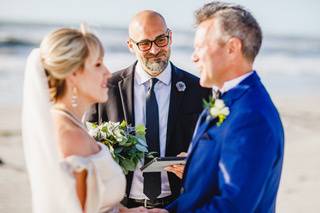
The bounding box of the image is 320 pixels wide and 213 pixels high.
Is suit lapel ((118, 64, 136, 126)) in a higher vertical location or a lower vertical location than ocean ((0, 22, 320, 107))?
higher

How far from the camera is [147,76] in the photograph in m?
5.57

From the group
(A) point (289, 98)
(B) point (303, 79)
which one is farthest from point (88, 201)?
(B) point (303, 79)

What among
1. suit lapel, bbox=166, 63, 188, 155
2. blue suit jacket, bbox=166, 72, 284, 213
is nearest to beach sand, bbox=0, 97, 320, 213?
suit lapel, bbox=166, 63, 188, 155

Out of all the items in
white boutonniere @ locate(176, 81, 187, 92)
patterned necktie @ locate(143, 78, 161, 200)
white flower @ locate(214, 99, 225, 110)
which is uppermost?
white flower @ locate(214, 99, 225, 110)

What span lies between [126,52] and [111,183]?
1013 inches

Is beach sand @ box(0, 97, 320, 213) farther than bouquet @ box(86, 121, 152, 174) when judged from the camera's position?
Yes

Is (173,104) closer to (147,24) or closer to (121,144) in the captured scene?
(147,24)

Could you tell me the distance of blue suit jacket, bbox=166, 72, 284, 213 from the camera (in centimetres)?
324

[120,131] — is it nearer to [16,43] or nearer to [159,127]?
[159,127]

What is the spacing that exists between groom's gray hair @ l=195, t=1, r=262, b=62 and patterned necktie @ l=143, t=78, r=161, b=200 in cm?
197

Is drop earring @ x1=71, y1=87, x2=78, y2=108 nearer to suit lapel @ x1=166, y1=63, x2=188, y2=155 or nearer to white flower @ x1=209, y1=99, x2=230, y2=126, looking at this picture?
white flower @ x1=209, y1=99, x2=230, y2=126

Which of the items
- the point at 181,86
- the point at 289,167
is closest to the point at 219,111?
the point at 181,86

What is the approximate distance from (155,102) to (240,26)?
2.13 m

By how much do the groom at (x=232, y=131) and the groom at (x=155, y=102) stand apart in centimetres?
168
